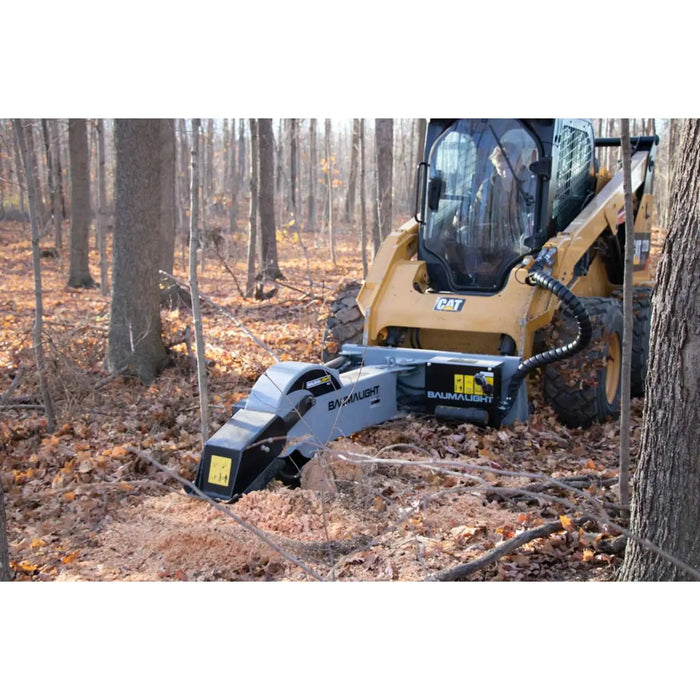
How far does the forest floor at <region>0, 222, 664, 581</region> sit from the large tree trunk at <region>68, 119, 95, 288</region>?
8.84 m

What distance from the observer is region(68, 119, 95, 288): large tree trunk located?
16.4 meters

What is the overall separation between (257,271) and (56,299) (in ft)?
13.5

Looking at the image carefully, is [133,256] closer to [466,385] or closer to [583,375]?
[466,385]

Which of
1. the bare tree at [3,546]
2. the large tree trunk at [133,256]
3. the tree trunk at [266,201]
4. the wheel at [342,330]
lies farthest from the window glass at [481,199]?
the tree trunk at [266,201]

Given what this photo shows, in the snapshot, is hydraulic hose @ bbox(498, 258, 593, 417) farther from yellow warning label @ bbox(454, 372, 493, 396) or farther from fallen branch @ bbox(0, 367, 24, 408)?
fallen branch @ bbox(0, 367, 24, 408)

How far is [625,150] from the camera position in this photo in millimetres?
4012

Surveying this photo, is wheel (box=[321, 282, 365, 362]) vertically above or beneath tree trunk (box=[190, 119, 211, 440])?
beneath

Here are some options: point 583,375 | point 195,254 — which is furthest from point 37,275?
point 583,375

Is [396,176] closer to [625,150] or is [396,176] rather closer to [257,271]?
[257,271]

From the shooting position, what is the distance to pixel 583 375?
6.70 metres

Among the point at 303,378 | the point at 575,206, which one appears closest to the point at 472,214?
the point at 575,206

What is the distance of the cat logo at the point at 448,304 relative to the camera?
273 inches

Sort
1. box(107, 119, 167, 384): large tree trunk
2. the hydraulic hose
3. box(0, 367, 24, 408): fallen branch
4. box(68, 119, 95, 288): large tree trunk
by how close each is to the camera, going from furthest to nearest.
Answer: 1. box(68, 119, 95, 288): large tree trunk
2. box(107, 119, 167, 384): large tree trunk
3. box(0, 367, 24, 408): fallen branch
4. the hydraulic hose

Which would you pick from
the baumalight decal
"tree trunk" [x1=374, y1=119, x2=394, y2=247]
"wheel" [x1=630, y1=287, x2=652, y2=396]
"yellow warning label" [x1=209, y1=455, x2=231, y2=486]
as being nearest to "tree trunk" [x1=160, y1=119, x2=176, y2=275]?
"tree trunk" [x1=374, y1=119, x2=394, y2=247]
